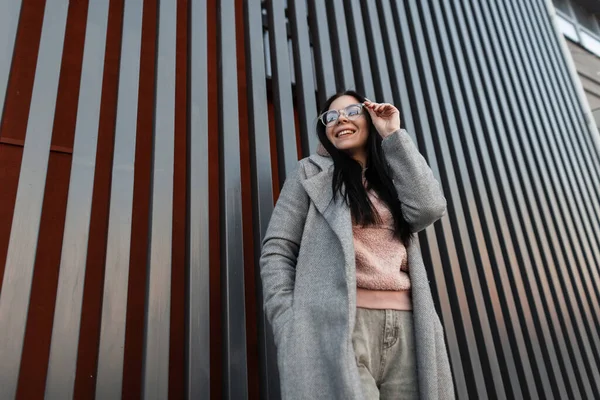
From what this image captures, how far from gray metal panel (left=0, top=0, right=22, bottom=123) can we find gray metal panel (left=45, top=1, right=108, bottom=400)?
0.23 meters

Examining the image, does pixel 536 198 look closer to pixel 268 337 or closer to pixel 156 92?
pixel 268 337

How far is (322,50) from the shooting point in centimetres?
237

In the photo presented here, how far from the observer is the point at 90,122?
4.99ft

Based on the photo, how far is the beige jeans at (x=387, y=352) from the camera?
114 cm

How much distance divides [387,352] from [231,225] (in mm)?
778

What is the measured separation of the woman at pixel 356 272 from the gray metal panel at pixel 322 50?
787 millimetres

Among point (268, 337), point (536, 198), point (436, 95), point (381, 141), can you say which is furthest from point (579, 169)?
point (268, 337)

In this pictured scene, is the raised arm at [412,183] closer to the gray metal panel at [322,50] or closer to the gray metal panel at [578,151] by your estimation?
the gray metal panel at [322,50]

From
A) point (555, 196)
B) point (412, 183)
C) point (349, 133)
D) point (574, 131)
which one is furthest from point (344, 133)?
point (574, 131)

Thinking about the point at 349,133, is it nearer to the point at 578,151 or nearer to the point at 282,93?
the point at 282,93

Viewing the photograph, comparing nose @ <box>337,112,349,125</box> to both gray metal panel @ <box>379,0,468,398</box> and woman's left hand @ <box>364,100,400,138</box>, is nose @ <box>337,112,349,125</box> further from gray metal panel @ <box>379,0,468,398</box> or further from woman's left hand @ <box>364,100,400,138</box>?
gray metal panel @ <box>379,0,468,398</box>

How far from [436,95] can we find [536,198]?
1146 mm

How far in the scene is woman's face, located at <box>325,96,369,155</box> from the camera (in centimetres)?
147

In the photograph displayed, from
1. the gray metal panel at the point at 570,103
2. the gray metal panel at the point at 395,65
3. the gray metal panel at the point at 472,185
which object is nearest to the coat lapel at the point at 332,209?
the gray metal panel at the point at 395,65
